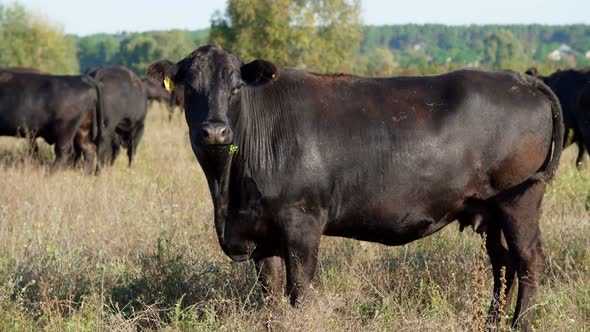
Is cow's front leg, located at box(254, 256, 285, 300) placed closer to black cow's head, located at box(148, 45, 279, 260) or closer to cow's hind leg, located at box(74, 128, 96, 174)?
black cow's head, located at box(148, 45, 279, 260)

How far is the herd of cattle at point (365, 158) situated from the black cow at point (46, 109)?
749 centimetres

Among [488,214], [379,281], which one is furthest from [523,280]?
[379,281]

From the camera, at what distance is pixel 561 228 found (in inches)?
252

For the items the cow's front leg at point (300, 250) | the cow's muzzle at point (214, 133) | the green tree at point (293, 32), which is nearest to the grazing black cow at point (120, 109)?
the cow's front leg at point (300, 250)

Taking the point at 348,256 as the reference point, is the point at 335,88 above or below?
above

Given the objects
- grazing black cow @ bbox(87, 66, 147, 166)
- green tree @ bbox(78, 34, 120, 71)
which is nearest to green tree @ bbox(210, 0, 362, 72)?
grazing black cow @ bbox(87, 66, 147, 166)

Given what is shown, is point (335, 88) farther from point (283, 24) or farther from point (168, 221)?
point (283, 24)

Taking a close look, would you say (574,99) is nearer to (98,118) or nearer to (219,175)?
(98,118)

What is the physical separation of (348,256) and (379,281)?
2.11ft

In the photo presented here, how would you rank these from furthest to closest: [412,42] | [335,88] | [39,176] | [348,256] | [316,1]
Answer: [412,42], [316,1], [39,176], [348,256], [335,88]

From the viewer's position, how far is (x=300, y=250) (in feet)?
14.4

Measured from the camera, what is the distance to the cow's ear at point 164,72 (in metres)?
4.55

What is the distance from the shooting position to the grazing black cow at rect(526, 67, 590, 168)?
10.7 m

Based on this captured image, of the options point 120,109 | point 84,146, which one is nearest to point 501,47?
point 120,109
